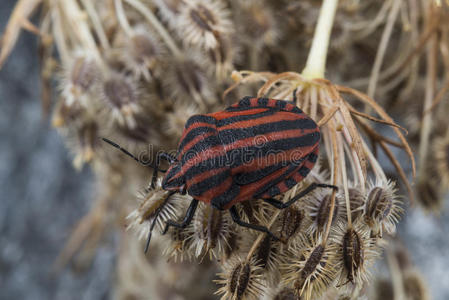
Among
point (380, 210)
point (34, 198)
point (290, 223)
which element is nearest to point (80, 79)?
point (290, 223)

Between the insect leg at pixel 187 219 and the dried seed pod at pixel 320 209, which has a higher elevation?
the dried seed pod at pixel 320 209

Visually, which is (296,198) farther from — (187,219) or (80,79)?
(80,79)

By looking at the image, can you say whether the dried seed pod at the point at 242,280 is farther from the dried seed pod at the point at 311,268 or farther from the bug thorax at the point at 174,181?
the bug thorax at the point at 174,181

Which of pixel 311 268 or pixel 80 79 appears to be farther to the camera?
pixel 80 79

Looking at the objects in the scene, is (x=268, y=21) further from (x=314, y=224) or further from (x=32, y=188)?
(x=32, y=188)

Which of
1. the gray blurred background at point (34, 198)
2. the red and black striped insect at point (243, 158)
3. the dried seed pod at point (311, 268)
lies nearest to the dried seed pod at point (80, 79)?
the red and black striped insect at point (243, 158)

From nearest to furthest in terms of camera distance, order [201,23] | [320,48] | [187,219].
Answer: [187,219], [320,48], [201,23]

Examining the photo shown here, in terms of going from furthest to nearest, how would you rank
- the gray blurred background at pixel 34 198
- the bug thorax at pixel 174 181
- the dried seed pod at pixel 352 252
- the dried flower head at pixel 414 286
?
the gray blurred background at pixel 34 198
the dried flower head at pixel 414 286
the bug thorax at pixel 174 181
the dried seed pod at pixel 352 252
